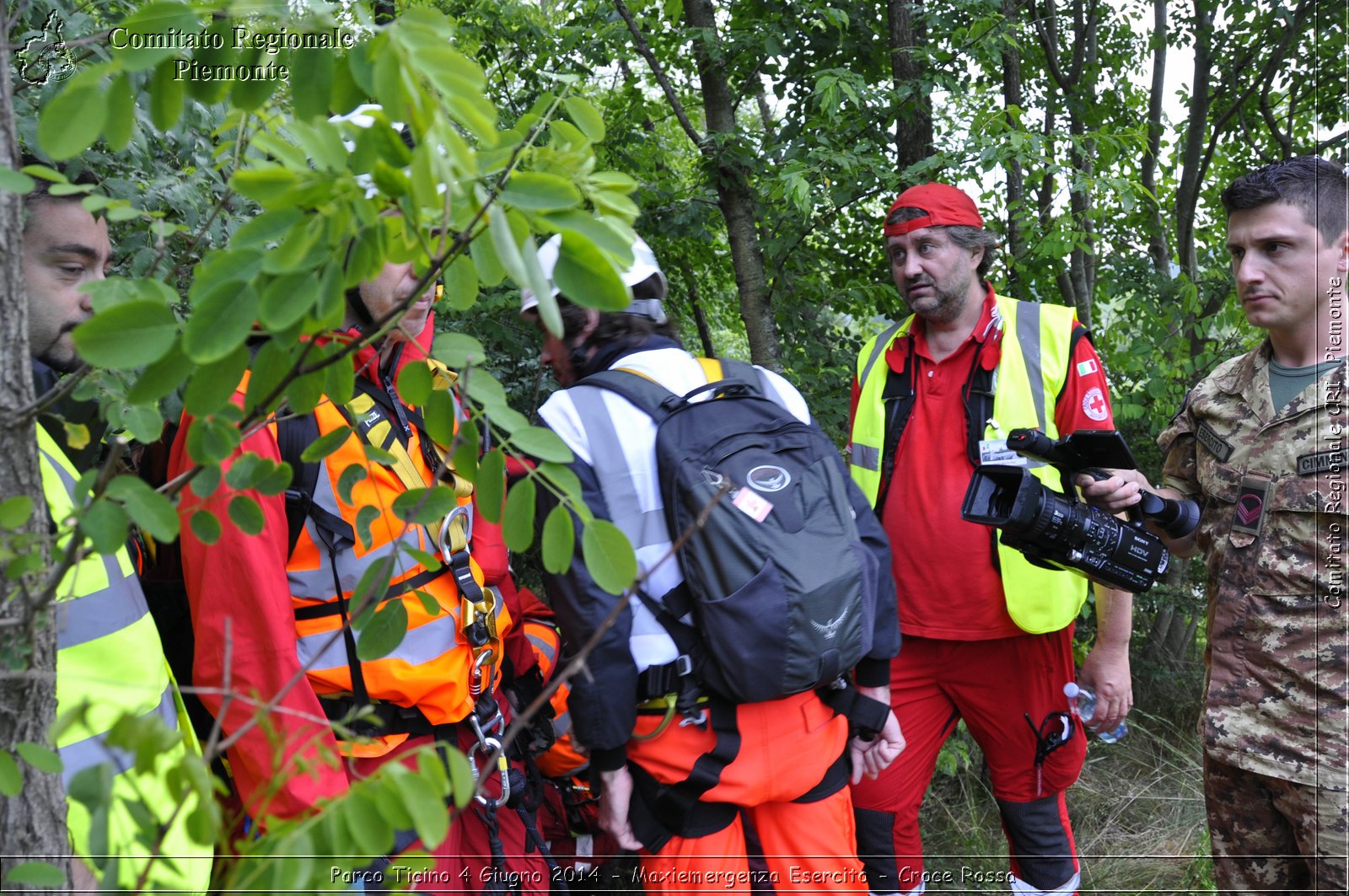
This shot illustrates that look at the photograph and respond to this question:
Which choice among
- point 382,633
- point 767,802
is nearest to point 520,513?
point 382,633

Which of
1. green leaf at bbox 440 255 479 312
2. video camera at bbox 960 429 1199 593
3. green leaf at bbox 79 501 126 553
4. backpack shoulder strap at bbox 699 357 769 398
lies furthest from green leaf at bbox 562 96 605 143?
video camera at bbox 960 429 1199 593

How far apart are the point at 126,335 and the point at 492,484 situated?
430 millimetres

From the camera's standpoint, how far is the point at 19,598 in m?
1.20

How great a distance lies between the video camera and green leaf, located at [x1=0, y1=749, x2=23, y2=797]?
90.1 inches

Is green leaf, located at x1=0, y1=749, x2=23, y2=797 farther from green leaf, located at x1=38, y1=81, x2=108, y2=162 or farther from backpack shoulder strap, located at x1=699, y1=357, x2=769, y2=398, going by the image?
backpack shoulder strap, located at x1=699, y1=357, x2=769, y2=398

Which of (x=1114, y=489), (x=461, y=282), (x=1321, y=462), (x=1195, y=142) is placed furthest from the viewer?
(x=1195, y=142)

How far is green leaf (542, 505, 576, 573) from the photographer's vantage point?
124cm

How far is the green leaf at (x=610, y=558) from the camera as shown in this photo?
1.21 m

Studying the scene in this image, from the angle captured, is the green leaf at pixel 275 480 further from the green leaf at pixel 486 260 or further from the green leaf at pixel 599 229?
the green leaf at pixel 599 229

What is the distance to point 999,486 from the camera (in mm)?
2859

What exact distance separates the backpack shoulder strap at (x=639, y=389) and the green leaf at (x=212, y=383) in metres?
1.40

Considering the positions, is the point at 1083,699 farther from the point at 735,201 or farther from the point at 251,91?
the point at 251,91

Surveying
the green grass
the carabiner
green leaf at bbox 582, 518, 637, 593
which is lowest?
the green grass

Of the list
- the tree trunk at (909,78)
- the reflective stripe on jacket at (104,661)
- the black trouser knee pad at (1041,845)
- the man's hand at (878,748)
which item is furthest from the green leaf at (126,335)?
the tree trunk at (909,78)
